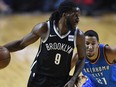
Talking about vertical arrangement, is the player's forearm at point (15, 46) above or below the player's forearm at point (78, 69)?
above

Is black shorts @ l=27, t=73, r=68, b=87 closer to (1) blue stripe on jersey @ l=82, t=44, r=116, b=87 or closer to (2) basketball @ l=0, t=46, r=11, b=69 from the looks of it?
(2) basketball @ l=0, t=46, r=11, b=69

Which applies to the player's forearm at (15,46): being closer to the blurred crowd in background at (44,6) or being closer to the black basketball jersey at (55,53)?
the black basketball jersey at (55,53)

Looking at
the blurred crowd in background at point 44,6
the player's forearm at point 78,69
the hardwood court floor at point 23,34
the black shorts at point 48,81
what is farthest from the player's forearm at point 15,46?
the blurred crowd in background at point 44,6

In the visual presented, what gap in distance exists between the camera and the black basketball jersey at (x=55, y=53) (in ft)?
13.8

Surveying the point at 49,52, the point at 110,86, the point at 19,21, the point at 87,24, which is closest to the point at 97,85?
the point at 110,86

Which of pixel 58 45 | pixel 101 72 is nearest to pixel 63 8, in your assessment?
pixel 58 45

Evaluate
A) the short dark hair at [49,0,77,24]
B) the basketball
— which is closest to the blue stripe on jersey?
the short dark hair at [49,0,77,24]

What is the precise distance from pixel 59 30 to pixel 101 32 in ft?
22.1

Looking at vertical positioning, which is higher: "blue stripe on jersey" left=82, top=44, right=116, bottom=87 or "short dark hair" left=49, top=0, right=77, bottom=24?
"short dark hair" left=49, top=0, right=77, bottom=24

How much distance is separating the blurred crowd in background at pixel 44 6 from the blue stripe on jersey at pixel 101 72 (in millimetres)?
8321

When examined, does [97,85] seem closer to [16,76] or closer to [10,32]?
[16,76]

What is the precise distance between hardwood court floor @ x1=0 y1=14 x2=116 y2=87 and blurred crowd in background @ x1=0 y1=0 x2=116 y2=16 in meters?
0.32

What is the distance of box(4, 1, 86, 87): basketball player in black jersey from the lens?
418 cm

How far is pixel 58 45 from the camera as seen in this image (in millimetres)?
4191
